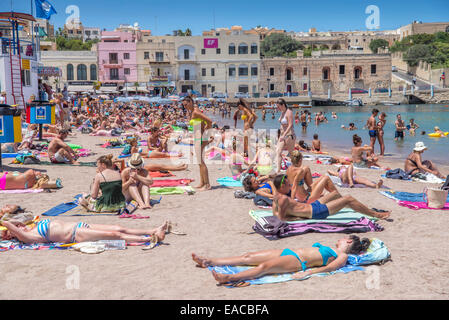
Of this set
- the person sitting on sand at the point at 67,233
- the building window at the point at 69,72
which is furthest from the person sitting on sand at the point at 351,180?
the building window at the point at 69,72

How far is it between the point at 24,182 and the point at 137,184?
2092 mm

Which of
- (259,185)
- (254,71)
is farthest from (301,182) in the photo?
(254,71)

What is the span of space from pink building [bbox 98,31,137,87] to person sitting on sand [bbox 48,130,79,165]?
43255 millimetres

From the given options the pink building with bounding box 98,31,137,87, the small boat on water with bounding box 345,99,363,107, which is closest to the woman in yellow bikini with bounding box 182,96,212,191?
the small boat on water with bounding box 345,99,363,107

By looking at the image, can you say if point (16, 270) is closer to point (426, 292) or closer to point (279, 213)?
point (279, 213)

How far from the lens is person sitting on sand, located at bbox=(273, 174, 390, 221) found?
529 centimetres

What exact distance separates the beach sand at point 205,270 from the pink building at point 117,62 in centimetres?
4725

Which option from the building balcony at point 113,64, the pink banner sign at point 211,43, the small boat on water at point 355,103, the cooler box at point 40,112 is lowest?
the cooler box at point 40,112

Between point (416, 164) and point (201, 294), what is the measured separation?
6523 mm

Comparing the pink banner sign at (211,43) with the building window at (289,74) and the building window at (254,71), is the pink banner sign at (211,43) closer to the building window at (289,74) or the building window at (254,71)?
the building window at (254,71)

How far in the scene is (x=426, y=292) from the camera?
3.57 m

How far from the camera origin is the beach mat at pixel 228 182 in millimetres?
7816

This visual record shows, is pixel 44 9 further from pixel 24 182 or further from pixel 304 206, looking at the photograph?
pixel 304 206
